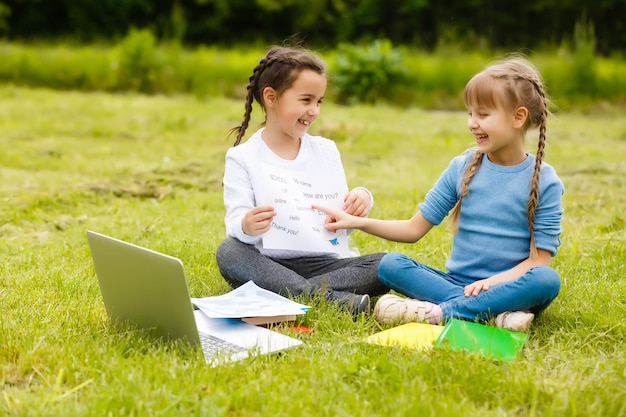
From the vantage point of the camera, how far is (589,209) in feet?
15.1

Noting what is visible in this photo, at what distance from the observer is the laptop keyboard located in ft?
7.21

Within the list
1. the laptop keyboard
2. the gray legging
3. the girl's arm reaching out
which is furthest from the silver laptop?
the girl's arm reaching out

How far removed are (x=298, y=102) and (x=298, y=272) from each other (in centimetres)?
65

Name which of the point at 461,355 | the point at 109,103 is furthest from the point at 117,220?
the point at 109,103

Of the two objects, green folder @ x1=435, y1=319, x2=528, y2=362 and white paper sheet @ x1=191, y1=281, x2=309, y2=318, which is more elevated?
green folder @ x1=435, y1=319, x2=528, y2=362

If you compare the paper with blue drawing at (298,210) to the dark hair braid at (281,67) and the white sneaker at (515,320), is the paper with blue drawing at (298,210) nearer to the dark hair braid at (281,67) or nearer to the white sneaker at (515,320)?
the dark hair braid at (281,67)

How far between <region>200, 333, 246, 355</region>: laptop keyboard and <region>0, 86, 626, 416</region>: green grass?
0.28 ft

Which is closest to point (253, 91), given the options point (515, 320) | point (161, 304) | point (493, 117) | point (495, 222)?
point (493, 117)

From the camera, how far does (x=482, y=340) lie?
2.30 meters

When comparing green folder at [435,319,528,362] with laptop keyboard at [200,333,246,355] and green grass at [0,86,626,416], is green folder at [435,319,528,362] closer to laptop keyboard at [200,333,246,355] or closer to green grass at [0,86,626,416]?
green grass at [0,86,626,416]

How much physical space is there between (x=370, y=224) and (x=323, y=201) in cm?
21

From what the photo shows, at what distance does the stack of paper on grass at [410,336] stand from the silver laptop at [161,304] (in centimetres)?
26

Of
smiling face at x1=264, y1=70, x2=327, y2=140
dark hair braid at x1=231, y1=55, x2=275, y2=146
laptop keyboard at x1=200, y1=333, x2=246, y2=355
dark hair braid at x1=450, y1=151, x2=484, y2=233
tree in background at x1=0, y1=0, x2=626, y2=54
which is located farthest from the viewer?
tree in background at x1=0, y1=0, x2=626, y2=54

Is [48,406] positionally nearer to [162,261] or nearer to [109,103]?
[162,261]
